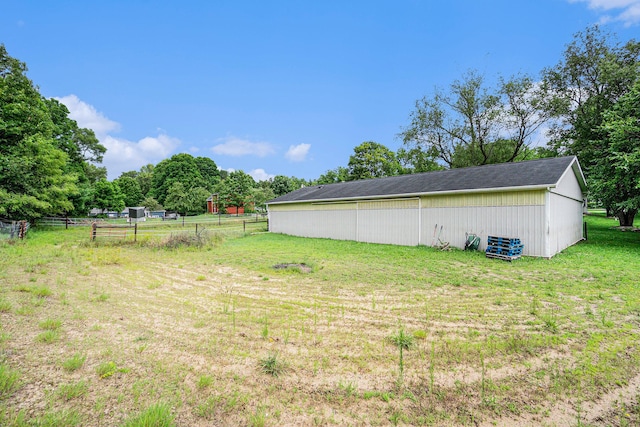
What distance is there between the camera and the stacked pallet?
29.8 feet

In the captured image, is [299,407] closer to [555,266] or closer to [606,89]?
→ [555,266]

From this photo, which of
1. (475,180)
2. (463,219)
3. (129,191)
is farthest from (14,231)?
(129,191)

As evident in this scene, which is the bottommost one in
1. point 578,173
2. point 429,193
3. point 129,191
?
point 429,193

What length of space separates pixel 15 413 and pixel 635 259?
46.2ft

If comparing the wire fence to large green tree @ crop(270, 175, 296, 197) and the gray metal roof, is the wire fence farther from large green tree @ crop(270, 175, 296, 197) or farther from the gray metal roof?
large green tree @ crop(270, 175, 296, 197)

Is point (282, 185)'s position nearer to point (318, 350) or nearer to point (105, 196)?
point (105, 196)

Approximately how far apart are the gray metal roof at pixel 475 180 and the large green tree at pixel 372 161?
18.2 metres

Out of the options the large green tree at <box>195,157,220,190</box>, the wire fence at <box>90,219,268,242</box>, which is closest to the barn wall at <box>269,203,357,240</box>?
the wire fence at <box>90,219,268,242</box>

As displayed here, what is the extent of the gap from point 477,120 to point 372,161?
Answer: 12.4 meters

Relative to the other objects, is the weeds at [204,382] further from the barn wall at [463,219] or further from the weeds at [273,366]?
the barn wall at [463,219]

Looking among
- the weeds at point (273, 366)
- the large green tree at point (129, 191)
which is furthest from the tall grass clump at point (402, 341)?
the large green tree at point (129, 191)

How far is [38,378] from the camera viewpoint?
100 inches

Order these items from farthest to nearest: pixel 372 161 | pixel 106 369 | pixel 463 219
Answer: pixel 372 161 < pixel 463 219 < pixel 106 369

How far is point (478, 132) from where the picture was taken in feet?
83.5
